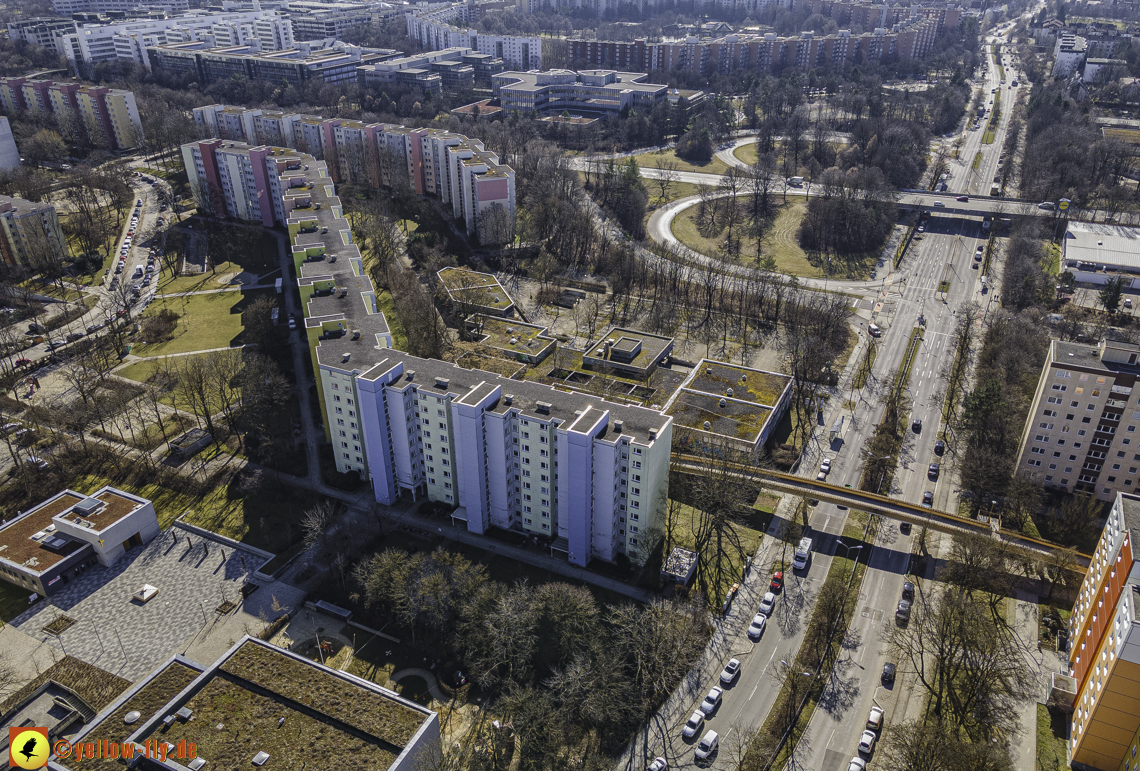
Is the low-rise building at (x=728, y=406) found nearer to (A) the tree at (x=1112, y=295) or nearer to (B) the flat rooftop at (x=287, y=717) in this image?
(B) the flat rooftop at (x=287, y=717)

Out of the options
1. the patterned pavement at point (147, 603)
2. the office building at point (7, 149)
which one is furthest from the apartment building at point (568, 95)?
the patterned pavement at point (147, 603)

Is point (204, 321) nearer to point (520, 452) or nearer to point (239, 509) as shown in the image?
point (239, 509)

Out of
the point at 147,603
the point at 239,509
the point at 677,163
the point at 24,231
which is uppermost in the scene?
the point at 24,231

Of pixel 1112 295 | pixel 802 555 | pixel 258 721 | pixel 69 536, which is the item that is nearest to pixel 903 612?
pixel 802 555

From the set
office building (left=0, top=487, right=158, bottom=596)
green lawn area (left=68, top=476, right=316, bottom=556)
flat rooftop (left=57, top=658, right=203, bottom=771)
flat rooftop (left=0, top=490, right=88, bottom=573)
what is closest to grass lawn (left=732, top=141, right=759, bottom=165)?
green lawn area (left=68, top=476, right=316, bottom=556)

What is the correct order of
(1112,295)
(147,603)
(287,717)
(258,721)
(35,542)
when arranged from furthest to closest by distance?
(1112,295) < (35,542) < (147,603) < (287,717) < (258,721)

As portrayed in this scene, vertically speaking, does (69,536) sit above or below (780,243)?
below

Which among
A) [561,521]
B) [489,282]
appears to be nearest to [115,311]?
[489,282]

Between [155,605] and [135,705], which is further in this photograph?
[155,605]
